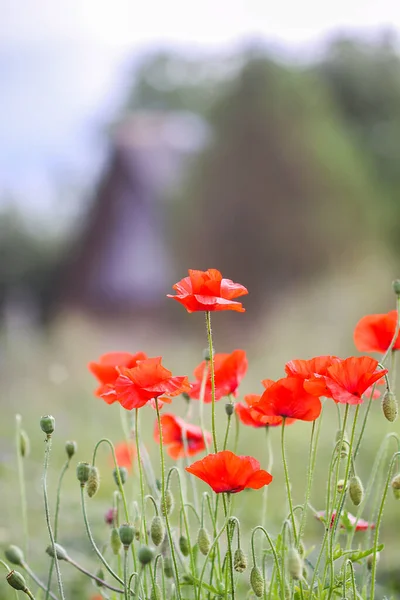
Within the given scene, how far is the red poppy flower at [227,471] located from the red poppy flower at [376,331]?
20cm

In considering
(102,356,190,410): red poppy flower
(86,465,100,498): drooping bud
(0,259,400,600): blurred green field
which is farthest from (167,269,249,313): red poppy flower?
(0,259,400,600): blurred green field

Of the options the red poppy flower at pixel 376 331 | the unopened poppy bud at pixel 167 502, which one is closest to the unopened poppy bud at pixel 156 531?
the unopened poppy bud at pixel 167 502

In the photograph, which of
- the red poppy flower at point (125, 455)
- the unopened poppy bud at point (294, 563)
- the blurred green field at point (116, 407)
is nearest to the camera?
the unopened poppy bud at point (294, 563)

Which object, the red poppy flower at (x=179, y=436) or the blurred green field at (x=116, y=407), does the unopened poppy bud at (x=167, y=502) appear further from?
the blurred green field at (x=116, y=407)

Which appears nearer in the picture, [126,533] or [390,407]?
[126,533]

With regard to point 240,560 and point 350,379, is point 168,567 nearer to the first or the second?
point 240,560

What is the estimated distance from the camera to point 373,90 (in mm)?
6359

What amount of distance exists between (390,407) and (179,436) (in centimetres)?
25

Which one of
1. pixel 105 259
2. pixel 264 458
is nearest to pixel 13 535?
pixel 264 458

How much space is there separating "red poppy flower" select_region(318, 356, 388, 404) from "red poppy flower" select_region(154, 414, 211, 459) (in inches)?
8.8

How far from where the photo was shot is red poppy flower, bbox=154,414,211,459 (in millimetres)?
797

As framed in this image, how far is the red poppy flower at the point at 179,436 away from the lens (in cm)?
80

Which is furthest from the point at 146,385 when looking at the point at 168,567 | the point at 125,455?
the point at 125,455

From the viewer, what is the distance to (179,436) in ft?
2.69
